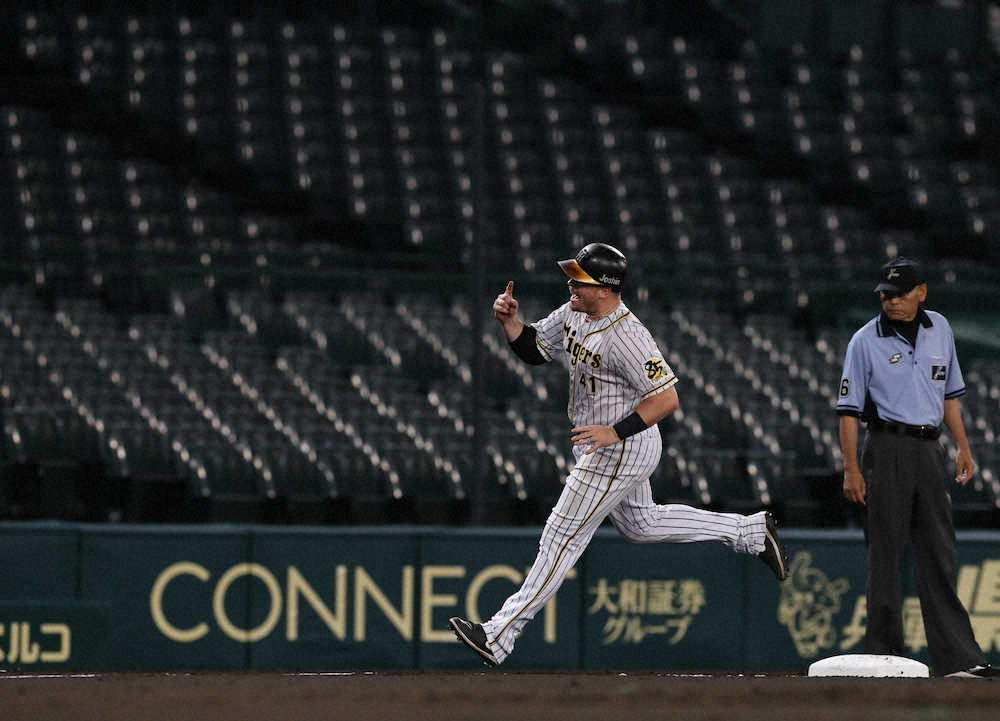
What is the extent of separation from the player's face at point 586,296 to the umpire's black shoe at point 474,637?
1293 mm

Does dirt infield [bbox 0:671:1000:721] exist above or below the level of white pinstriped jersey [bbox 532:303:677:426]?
below

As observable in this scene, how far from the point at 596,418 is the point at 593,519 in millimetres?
396

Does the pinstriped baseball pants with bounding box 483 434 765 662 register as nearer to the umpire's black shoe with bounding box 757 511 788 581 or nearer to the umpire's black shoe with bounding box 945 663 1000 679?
the umpire's black shoe with bounding box 757 511 788 581

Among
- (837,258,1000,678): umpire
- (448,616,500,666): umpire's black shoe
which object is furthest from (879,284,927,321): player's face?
(448,616,500,666): umpire's black shoe

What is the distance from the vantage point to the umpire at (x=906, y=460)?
7035 millimetres

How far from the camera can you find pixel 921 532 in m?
7.11

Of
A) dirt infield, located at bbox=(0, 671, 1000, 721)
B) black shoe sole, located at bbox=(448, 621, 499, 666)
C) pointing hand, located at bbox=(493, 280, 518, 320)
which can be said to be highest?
pointing hand, located at bbox=(493, 280, 518, 320)

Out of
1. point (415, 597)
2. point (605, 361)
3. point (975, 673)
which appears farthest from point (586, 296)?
point (415, 597)

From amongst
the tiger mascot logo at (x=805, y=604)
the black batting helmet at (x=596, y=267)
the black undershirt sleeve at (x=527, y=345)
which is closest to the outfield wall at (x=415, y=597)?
the tiger mascot logo at (x=805, y=604)

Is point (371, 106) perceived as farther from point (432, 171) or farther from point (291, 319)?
point (291, 319)

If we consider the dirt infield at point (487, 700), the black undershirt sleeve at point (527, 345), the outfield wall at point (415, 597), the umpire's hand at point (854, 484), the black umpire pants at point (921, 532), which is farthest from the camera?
the outfield wall at point (415, 597)

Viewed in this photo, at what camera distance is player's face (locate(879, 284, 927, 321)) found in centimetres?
705

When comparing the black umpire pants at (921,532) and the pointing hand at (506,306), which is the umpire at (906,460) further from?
the pointing hand at (506,306)

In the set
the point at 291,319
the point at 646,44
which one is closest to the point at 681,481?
the point at 291,319
